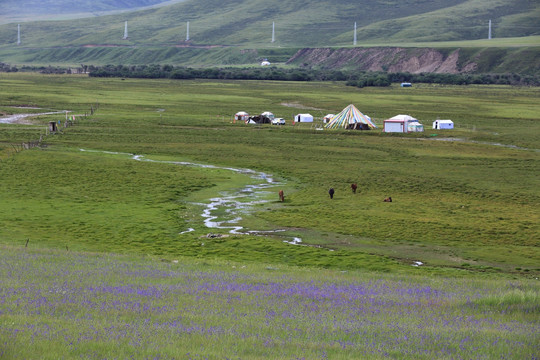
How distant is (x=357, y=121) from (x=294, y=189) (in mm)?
47632

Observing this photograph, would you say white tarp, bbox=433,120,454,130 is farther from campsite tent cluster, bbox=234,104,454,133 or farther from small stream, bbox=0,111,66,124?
small stream, bbox=0,111,66,124

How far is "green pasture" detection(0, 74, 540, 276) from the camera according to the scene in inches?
1471

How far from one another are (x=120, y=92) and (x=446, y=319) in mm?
155212

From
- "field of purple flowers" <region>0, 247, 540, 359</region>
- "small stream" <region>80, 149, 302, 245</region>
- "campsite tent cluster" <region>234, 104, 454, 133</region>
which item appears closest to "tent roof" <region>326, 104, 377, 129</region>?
"campsite tent cluster" <region>234, 104, 454, 133</region>

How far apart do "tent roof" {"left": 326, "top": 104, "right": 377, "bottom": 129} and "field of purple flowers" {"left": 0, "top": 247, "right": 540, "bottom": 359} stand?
254 ft

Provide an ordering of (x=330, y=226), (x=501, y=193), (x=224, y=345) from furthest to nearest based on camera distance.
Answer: (x=501, y=193)
(x=330, y=226)
(x=224, y=345)

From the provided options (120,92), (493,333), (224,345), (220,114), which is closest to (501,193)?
(493,333)

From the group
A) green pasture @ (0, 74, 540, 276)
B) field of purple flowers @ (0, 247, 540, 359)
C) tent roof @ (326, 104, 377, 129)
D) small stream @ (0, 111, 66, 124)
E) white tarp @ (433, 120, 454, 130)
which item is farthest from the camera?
small stream @ (0, 111, 66, 124)

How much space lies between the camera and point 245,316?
16.1 m

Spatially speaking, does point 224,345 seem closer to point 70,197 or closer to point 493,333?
point 493,333

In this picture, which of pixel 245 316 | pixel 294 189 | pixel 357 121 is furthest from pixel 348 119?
pixel 245 316

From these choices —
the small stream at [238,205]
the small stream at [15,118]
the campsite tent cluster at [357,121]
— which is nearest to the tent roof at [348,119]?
the campsite tent cluster at [357,121]

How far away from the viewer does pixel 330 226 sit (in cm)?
4303

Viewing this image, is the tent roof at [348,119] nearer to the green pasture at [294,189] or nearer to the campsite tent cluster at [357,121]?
the campsite tent cluster at [357,121]
